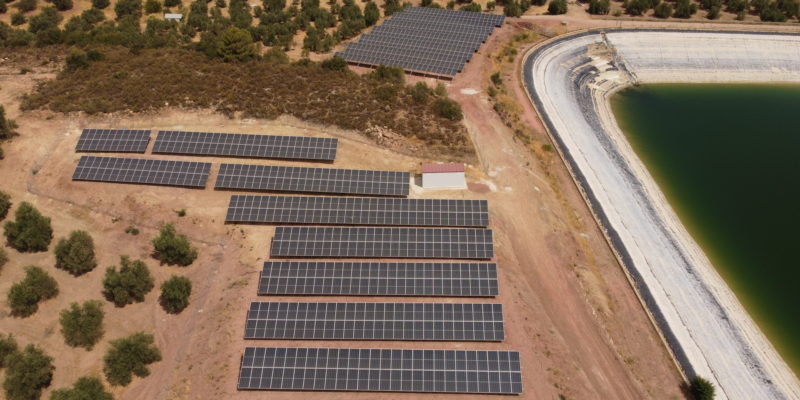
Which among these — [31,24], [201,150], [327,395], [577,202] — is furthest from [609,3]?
[31,24]

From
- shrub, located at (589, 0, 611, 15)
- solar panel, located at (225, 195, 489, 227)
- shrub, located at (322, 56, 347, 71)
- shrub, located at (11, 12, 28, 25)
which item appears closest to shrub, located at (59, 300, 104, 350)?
solar panel, located at (225, 195, 489, 227)

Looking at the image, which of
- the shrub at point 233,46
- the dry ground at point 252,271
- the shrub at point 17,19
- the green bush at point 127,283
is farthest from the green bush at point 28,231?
the shrub at point 17,19

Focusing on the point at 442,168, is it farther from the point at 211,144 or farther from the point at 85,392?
the point at 85,392

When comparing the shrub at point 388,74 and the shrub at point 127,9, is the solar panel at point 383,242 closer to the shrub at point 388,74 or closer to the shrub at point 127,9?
the shrub at point 388,74

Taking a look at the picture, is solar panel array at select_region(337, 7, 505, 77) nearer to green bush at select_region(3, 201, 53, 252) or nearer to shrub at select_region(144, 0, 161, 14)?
shrub at select_region(144, 0, 161, 14)

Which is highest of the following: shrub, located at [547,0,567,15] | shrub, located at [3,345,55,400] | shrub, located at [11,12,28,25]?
shrub, located at [547,0,567,15]

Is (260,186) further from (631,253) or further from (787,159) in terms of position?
(787,159)

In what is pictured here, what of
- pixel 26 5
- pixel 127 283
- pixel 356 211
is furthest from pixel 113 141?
pixel 26 5
